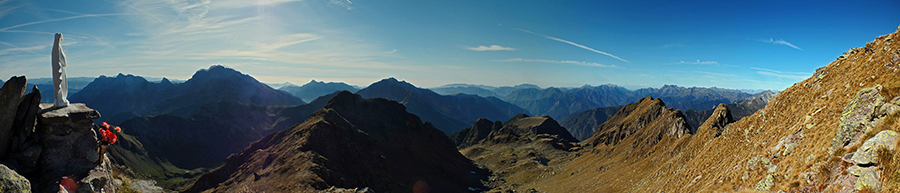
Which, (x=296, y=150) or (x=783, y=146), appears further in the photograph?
(x=296, y=150)

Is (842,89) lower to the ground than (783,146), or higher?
higher

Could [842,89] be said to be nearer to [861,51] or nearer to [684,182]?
[861,51]

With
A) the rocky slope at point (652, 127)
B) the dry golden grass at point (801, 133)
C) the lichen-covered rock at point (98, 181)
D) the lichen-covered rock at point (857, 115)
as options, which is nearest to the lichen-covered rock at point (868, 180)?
the dry golden grass at point (801, 133)

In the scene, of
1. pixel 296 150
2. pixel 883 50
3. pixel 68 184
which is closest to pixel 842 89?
pixel 883 50

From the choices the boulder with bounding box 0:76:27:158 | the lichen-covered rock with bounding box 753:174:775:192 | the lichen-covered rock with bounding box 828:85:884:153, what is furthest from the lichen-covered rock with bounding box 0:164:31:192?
the lichen-covered rock with bounding box 828:85:884:153

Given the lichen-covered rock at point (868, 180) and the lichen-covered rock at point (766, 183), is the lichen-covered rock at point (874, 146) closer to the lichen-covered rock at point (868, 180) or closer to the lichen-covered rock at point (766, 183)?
the lichen-covered rock at point (868, 180)

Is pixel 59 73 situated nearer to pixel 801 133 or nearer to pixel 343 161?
pixel 801 133
